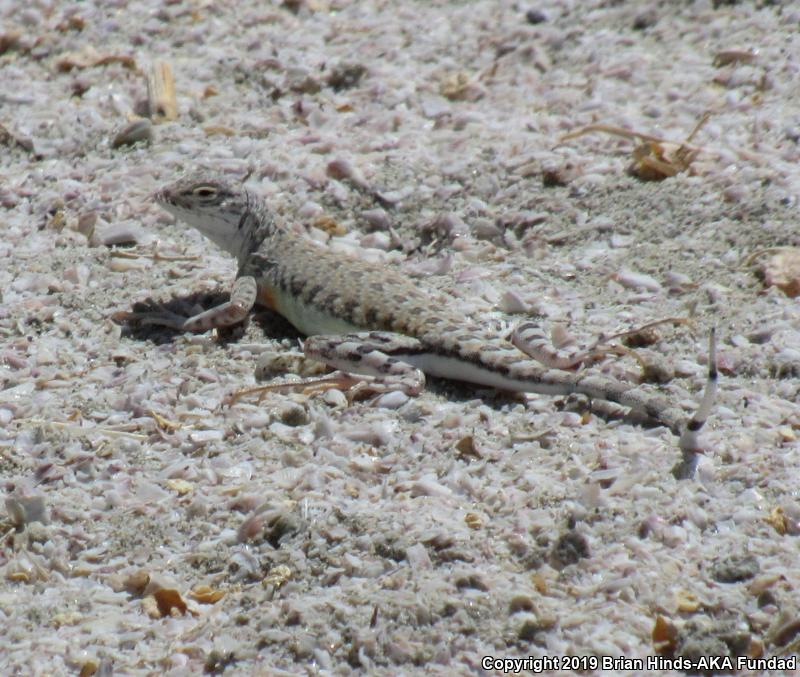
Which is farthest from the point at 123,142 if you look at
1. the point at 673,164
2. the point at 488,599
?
the point at 488,599

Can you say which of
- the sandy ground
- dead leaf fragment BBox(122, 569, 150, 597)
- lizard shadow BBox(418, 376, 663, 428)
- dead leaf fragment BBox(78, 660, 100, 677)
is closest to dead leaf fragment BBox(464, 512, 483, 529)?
the sandy ground

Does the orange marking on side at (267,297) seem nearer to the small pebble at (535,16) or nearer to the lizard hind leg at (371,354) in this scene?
the lizard hind leg at (371,354)

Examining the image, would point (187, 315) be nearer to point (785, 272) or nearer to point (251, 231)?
point (251, 231)

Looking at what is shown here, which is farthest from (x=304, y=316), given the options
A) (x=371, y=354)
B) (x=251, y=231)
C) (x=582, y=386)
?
(x=582, y=386)

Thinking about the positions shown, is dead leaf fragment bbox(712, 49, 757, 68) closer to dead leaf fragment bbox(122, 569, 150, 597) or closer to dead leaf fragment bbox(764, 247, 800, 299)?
dead leaf fragment bbox(764, 247, 800, 299)

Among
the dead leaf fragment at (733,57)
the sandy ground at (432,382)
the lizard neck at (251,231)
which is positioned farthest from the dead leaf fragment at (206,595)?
the dead leaf fragment at (733,57)

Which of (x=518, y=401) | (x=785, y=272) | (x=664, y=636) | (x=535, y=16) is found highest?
(x=535, y=16)
